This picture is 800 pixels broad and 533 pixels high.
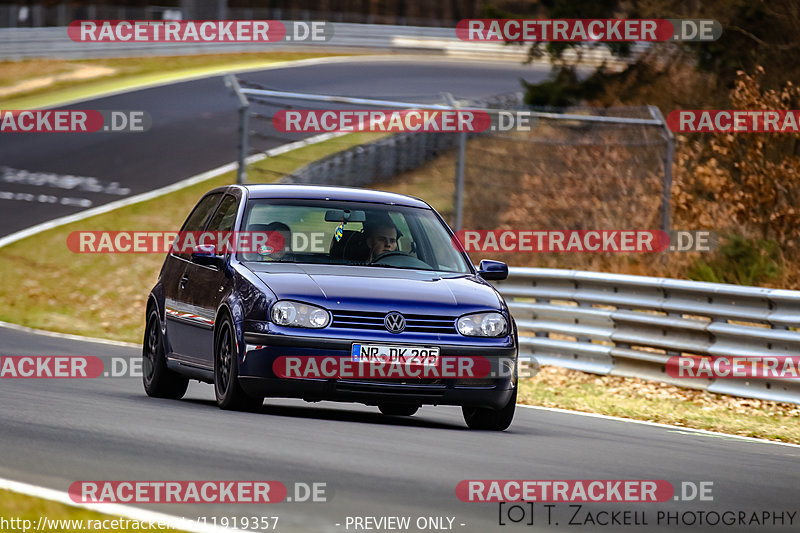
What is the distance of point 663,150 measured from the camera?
2214 centimetres

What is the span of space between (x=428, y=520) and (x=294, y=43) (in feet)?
158

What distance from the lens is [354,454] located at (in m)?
→ 8.46

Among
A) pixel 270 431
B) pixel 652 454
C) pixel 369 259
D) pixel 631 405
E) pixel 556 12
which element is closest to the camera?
pixel 270 431

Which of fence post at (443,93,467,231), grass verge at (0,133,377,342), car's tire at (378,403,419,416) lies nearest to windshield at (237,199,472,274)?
car's tire at (378,403,419,416)

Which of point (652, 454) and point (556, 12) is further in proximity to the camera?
point (556, 12)

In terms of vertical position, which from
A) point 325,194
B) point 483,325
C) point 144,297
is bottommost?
point 144,297

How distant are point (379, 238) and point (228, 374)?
158cm

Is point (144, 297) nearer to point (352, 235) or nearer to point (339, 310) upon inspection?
point (352, 235)

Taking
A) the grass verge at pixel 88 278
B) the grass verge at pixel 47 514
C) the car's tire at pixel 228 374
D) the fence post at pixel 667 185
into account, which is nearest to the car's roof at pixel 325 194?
the car's tire at pixel 228 374

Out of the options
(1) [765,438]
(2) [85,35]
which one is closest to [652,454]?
(1) [765,438]

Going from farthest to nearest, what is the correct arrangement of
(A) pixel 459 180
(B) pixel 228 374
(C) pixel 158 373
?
(A) pixel 459 180, (C) pixel 158 373, (B) pixel 228 374

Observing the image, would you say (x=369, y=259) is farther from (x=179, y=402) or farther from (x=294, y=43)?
(x=294, y=43)

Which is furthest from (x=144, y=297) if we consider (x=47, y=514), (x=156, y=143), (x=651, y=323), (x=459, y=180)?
(x=47, y=514)

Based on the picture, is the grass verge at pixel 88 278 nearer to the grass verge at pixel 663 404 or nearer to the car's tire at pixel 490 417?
the grass verge at pixel 663 404
